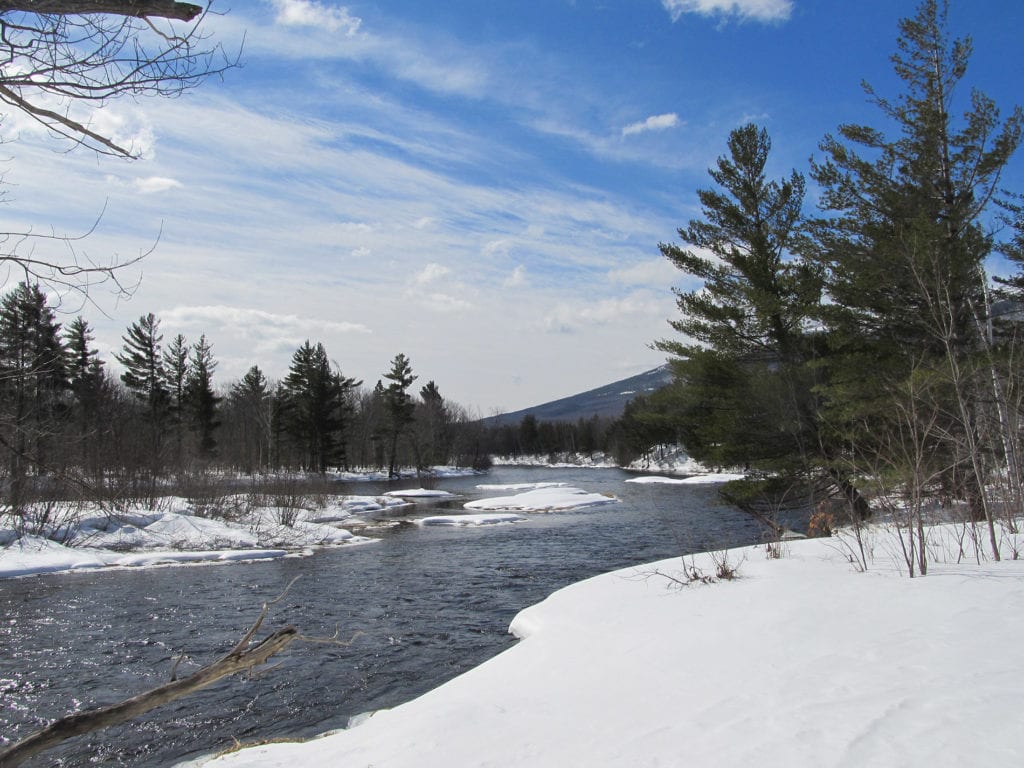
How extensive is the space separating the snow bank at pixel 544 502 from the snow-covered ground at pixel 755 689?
22779mm

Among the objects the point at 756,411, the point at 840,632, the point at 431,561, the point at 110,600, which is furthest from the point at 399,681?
the point at 756,411

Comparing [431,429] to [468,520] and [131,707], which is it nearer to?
[468,520]

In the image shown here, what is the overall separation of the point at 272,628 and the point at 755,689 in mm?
8101

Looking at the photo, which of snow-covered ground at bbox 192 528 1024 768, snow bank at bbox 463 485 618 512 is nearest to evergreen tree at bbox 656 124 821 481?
snow-covered ground at bbox 192 528 1024 768

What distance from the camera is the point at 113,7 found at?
233cm

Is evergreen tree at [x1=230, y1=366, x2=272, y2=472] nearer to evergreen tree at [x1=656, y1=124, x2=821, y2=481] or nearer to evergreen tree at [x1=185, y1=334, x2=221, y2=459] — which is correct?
evergreen tree at [x1=185, y1=334, x2=221, y2=459]

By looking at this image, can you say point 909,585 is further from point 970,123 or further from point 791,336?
point 970,123

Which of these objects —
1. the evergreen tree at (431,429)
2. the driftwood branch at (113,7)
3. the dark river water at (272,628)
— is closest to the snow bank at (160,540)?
the dark river water at (272,628)

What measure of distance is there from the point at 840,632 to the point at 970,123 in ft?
Answer: 44.0

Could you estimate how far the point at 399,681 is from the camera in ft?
24.9

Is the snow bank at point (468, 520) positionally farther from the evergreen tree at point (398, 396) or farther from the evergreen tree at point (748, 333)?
the evergreen tree at point (398, 396)

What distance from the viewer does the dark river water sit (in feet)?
21.6

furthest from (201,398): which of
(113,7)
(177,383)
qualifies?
(113,7)

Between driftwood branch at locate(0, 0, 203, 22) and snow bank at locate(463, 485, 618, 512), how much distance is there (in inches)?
1106
